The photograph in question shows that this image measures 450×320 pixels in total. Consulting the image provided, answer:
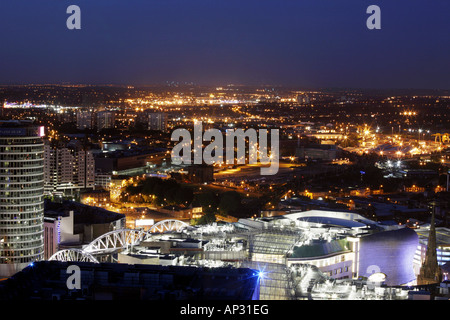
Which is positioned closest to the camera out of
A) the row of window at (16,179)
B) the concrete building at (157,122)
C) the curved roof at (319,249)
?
the curved roof at (319,249)

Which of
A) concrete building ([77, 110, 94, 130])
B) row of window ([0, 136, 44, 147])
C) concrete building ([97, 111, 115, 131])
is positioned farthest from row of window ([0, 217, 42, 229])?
concrete building ([77, 110, 94, 130])

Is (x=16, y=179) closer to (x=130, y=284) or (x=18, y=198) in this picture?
(x=18, y=198)

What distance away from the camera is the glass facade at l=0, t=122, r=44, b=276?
14641mm

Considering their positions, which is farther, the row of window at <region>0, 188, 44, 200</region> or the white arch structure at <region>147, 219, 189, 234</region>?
the row of window at <region>0, 188, 44, 200</region>

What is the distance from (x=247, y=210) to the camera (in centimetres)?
2103

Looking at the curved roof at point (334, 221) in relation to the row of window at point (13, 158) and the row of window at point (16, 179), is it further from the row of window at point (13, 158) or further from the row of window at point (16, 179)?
the row of window at point (13, 158)

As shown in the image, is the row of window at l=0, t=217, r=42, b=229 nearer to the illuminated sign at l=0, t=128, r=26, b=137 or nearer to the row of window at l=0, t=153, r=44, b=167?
the row of window at l=0, t=153, r=44, b=167

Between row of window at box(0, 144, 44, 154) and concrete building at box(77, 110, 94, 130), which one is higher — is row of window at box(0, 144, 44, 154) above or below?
above

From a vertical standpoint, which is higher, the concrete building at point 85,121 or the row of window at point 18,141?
the row of window at point 18,141

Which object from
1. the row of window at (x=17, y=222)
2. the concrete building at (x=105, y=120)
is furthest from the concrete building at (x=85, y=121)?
the row of window at (x=17, y=222)

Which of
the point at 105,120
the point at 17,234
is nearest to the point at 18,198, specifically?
the point at 17,234

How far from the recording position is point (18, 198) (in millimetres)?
14664

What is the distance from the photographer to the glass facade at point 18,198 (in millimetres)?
14641

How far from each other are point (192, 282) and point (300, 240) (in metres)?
5.21
